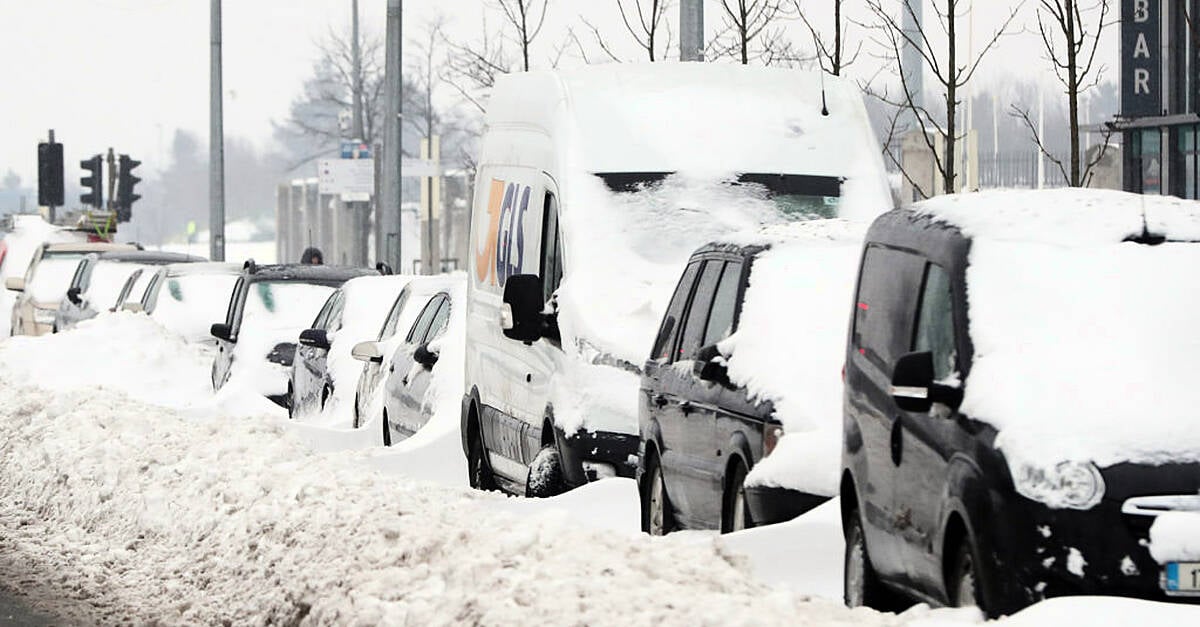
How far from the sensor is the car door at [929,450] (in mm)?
7438

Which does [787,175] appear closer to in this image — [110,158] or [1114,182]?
[1114,182]

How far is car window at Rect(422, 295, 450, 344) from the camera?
1812cm

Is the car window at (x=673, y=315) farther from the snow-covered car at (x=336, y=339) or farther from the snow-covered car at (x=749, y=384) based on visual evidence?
the snow-covered car at (x=336, y=339)

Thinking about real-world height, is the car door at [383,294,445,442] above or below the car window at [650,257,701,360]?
below

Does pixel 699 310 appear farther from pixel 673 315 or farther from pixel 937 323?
pixel 937 323

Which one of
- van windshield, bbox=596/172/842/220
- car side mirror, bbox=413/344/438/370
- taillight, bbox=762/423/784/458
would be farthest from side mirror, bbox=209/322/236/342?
taillight, bbox=762/423/784/458

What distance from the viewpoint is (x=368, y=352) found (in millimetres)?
19312

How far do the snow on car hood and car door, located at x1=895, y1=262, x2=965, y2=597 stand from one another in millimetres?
139

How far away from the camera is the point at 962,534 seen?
724 centimetres

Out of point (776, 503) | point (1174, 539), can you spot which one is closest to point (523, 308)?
point (776, 503)

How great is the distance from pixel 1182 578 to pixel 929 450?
3.28 ft

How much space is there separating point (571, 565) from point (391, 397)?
34.4 ft

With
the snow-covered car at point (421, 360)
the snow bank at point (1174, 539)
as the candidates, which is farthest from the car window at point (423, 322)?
the snow bank at point (1174, 539)

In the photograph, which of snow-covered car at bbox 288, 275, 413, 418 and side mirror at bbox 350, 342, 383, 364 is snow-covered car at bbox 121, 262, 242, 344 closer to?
snow-covered car at bbox 288, 275, 413, 418
